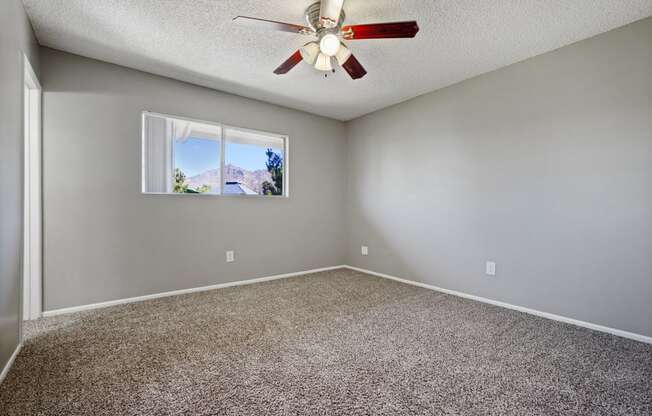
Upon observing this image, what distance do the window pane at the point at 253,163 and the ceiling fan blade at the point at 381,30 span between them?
2.16 metres

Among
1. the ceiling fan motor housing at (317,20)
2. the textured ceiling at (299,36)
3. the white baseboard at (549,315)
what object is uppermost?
the textured ceiling at (299,36)

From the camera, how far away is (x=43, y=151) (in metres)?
2.54

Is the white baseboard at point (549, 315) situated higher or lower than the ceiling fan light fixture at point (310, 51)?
lower

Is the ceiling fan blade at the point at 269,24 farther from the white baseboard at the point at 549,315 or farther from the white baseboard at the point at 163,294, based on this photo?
the white baseboard at the point at 549,315

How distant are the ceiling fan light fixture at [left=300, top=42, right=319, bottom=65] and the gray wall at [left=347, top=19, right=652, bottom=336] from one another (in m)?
1.85

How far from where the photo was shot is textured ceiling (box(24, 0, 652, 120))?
203cm

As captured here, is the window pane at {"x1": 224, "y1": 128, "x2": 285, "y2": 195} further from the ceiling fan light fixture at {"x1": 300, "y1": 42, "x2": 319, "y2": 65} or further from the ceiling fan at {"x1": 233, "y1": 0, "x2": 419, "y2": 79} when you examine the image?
the ceiling fan light fixture at {"x1": 300, "y1": 42, "x2": 319, "y2": 65}

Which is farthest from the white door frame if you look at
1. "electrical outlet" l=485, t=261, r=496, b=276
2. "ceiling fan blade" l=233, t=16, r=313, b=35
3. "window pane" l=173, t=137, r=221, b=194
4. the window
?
"electrical outlet" l=485, t=261, r=496, b=276

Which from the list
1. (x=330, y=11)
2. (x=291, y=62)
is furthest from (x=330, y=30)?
(x=291, y=62)

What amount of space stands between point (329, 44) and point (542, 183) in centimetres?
217

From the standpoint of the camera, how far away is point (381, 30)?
1.83 m

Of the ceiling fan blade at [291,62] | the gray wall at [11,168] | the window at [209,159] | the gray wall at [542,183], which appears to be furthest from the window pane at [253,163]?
the gray wall at [11,168]

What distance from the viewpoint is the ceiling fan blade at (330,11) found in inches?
67.0

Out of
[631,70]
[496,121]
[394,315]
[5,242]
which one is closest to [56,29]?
[5,242]
